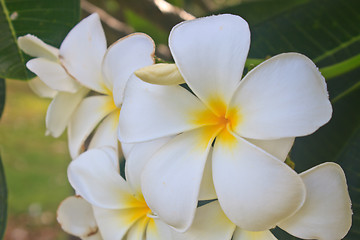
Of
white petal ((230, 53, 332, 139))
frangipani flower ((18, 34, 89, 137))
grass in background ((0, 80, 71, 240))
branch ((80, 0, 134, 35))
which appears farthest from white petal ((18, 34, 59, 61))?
grass in background ((0, 80, 71, 240))

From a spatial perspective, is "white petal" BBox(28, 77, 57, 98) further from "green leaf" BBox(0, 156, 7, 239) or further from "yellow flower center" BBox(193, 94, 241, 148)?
"yellow flower center" BBox(193, 94, 241, 148)

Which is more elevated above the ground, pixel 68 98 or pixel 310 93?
pixel 310 93

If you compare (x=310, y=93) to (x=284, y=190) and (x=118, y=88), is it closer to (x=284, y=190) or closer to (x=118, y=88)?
(x=284, y=190)

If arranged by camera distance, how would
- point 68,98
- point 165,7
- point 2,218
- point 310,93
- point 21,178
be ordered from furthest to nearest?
1. point 21,178
2. point 165,7
3. point 2,218
4. point 68,98
5. point 310,93

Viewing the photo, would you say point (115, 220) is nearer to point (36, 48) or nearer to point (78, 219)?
point (78, 219)

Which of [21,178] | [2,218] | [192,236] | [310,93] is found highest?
[310,93]

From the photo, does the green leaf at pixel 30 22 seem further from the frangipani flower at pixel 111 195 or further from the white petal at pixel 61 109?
the frangipani flower at pixel 111 195

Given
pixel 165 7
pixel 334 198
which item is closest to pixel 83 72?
pixel 334 198
